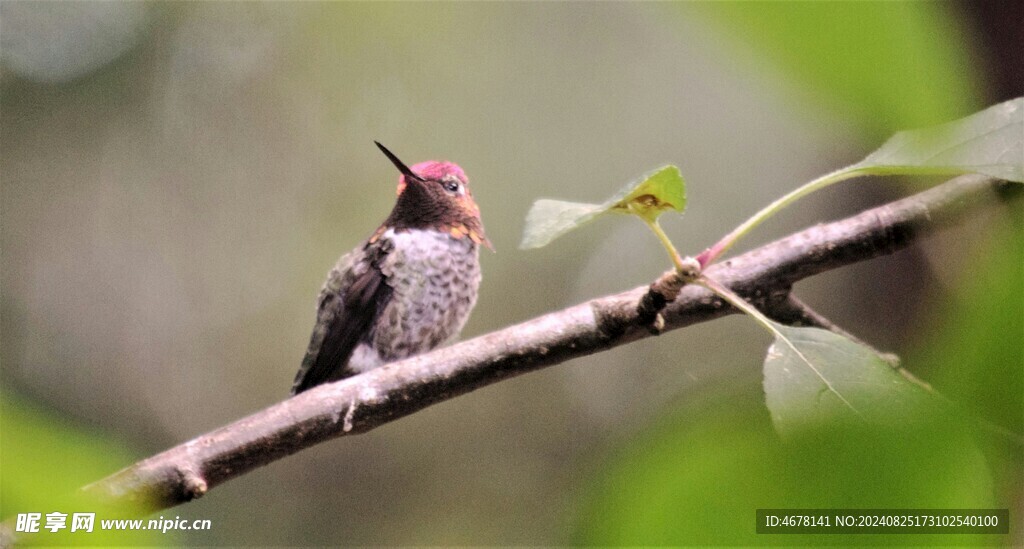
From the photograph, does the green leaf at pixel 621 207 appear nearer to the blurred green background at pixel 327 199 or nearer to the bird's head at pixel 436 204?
the blurred green background at pixel 327 199

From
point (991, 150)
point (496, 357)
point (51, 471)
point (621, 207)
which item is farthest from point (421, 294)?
point (51, 471)

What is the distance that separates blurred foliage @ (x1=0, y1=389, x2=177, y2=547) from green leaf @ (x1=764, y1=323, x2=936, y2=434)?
12 centimetres

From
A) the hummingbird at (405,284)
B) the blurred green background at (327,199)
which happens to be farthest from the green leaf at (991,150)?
the hummingbird at (405,284)

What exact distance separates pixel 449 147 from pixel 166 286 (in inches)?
20.3

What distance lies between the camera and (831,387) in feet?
0.71

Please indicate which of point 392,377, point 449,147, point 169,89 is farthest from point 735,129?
point 169,89

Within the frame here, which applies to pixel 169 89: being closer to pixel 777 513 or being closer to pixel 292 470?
pixel 292 470

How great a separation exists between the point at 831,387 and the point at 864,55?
14 cm

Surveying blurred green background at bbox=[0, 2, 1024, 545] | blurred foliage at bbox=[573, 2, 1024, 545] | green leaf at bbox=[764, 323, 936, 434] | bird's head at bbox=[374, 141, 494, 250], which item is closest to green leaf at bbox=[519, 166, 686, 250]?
green leaf at bbox=[764, 323, 936, 434]

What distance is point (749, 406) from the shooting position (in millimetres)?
180

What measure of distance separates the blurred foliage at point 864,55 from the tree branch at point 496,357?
1.28ft

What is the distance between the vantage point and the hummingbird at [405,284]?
105 centimetres

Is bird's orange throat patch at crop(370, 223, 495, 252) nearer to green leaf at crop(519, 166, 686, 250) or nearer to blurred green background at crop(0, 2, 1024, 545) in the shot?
blurred green background at crop(0, 2, 1024, 545)

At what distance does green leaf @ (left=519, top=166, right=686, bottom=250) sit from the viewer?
0.34 meters
